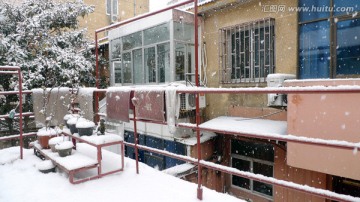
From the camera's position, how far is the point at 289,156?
600 centimetres

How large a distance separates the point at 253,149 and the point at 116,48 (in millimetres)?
8609

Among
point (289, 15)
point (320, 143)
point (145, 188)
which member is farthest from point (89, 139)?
point (289, 15)

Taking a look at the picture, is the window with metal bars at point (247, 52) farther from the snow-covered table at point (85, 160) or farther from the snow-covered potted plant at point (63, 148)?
the snow-covered potted plant at point (63, 148)

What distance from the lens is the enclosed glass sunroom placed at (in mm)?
9461

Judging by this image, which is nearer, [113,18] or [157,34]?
[157,34]

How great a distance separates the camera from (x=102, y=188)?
9.32 ft

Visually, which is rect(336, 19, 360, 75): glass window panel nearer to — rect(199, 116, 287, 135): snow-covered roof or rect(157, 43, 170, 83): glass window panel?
rect(199, 116, 287, 135): snow-covered roof

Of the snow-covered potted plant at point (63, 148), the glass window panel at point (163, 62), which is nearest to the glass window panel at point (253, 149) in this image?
the glass window panel at point (163, 62)

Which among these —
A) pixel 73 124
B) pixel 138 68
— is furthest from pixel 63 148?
pixel 138 68

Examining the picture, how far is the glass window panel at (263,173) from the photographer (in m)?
8.37

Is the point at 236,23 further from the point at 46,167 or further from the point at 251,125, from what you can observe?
the point at 46,167

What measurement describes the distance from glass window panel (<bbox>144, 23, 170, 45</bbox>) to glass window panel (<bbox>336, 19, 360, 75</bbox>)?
5.77 metres

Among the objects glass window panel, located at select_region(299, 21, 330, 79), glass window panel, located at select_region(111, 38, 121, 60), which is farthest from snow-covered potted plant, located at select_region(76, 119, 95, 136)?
glass window panel, located at select_region(111, 38, 121, 60)

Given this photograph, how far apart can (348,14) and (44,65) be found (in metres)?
10.4
